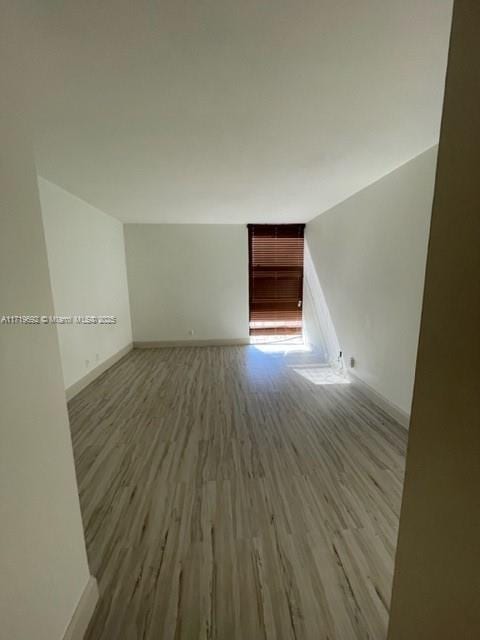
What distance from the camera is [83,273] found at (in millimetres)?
3492

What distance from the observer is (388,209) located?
265 cm

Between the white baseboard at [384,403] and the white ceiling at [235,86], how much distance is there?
2.39m

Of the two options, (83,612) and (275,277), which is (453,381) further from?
(275,277)

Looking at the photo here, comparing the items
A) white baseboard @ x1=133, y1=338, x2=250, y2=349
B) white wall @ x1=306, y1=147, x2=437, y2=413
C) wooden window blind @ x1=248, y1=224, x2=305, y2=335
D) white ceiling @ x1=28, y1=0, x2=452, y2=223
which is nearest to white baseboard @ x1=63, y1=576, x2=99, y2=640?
white ceiling @ x1=28, y1=0, x2=452, y2=223

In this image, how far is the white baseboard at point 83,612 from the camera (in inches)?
38.2

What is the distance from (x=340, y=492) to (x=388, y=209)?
267 centimetres

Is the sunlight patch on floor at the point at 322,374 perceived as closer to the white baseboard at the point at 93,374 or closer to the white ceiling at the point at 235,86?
the white ceiling at the point at 235,86

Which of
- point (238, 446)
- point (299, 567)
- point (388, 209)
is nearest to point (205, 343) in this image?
point (238, 446)

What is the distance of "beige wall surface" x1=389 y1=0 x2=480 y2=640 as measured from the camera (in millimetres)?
528

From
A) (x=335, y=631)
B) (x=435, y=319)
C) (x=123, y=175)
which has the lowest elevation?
(x=335, y=631)

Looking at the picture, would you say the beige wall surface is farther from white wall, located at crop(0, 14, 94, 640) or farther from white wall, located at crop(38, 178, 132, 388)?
white wall, located at crop(38, 178, 132, 388)

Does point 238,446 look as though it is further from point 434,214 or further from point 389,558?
point 434,214

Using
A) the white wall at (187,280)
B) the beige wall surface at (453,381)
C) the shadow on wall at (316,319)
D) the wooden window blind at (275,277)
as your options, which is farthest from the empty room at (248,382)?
the wooden window blind at (275,277)

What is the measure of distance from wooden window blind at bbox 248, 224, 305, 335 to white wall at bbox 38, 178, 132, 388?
8.60ft
